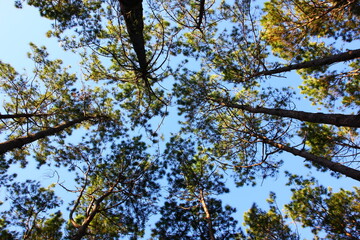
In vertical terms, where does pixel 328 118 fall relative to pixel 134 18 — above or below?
below

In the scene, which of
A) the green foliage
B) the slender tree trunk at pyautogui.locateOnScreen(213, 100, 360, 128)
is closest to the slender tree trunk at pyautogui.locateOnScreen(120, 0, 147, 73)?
the slender tree trunk at pyautogui.locateOnScreen(213, 100, 360, 128)

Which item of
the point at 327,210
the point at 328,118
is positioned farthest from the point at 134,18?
the point at 327,210

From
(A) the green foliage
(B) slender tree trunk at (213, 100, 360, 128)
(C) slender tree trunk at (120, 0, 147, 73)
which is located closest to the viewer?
(B) slender tree trunk at (213, 100, 360, 128)

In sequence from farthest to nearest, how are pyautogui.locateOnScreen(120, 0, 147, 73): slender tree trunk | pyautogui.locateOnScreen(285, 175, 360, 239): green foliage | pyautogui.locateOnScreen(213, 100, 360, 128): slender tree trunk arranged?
pyautogui.locateOnScreen(285, 175, 360, 239): green foliage
pyautogui.locateOnScreen(120, 0, 147, 73): slender tree trunk
pyautogui.locateOnScreen(213, 100, 360, 128): slender tree trunk

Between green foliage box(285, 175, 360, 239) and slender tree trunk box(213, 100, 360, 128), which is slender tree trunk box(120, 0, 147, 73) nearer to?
slender tree trunk box(213, 100, 360, 128)

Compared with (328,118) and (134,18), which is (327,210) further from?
(134,18)

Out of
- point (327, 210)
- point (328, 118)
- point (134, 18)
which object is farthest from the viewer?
point (327, 210)

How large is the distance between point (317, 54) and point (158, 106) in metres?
6.60

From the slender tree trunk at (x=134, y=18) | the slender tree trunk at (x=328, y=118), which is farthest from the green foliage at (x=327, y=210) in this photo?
the slender tree trunk at (x=134, y=18)

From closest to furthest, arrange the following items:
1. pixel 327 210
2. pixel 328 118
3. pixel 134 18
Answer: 1. pixel 328 118
2. pixel 134 18
3. pixel 327 210

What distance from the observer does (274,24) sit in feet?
27.8

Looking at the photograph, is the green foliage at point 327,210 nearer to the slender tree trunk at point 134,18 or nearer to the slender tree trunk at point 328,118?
the slender tree trunk at point 328,118

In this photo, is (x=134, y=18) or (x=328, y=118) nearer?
(x=328, y=118)

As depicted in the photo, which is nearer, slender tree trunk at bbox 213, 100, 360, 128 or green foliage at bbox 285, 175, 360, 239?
slender tree trunk at bbox 213, 100, 360, 128
